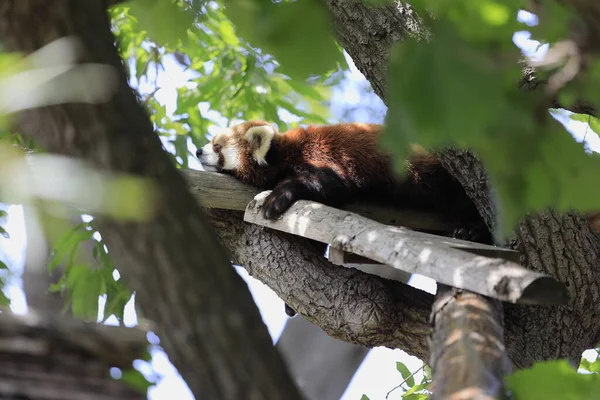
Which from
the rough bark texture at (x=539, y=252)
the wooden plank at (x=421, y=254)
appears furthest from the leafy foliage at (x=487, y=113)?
the rough bark texture at (x=539, y=252)

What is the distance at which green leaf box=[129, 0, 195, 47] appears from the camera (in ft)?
4.32

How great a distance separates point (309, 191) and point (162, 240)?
220 cm

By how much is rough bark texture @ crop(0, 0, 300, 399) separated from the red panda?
6.00ft

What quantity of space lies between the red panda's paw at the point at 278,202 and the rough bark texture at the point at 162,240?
1805 mm

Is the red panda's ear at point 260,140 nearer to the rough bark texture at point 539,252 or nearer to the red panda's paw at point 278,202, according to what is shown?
the red panda's paw at point 278,202

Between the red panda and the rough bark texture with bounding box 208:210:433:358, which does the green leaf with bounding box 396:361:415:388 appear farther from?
the red panda

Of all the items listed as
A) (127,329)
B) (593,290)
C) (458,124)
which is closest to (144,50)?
(593,290)

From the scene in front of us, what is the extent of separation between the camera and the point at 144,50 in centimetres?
550

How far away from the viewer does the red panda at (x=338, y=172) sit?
3508 mm

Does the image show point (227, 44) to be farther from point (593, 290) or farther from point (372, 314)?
point (593, 290)

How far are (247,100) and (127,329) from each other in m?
3.70

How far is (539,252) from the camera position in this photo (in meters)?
2.90

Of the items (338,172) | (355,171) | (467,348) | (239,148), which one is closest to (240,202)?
(338,172)

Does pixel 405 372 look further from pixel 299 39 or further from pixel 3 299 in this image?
pixel 299 39
